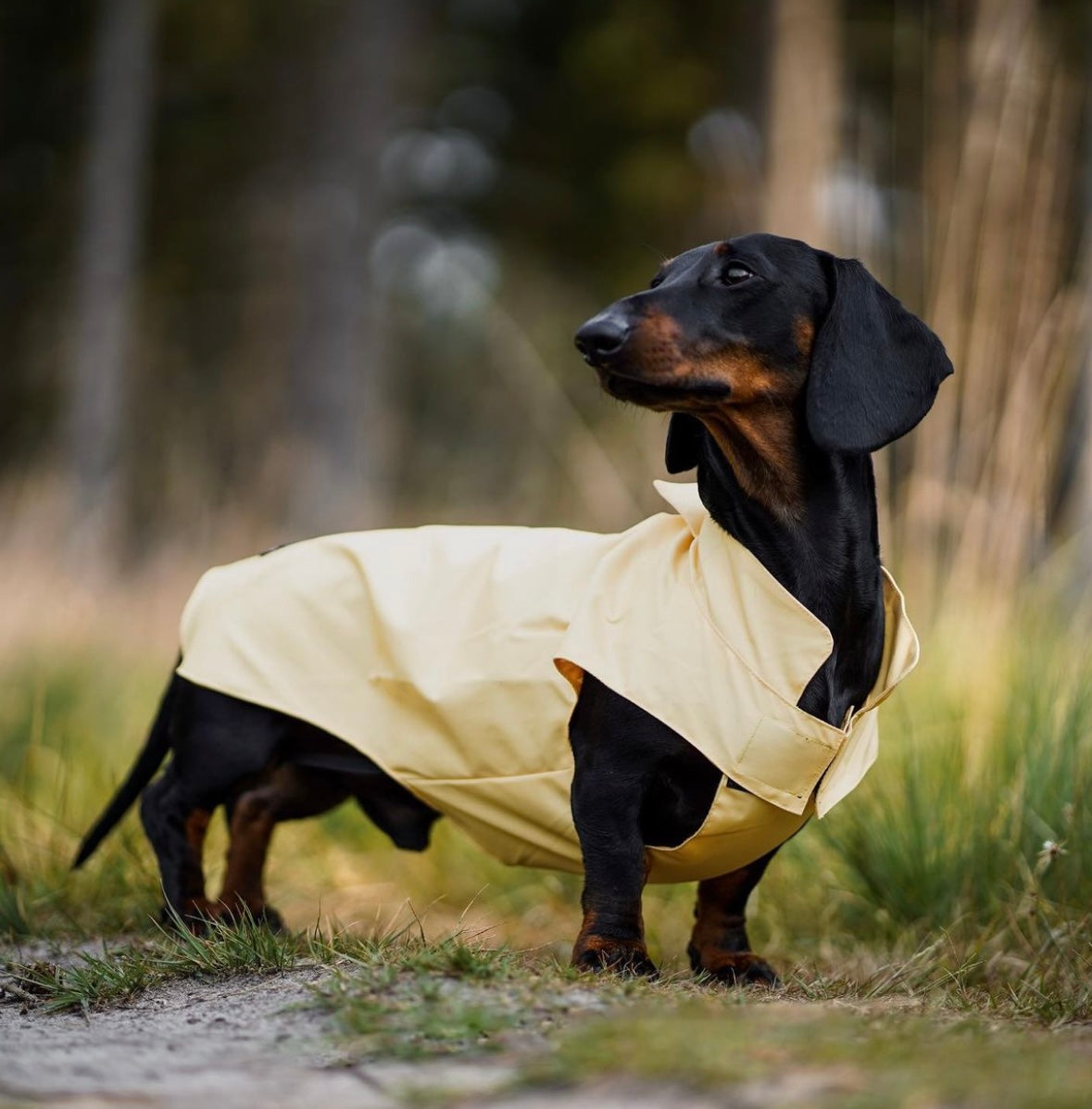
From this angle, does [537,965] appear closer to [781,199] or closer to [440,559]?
[440,559]

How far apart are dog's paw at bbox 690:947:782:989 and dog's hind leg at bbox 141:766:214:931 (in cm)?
114

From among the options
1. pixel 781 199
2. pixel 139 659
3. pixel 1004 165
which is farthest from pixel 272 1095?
pixel 781 199

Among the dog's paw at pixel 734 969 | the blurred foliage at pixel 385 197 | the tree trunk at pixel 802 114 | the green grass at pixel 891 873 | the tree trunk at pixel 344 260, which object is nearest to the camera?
the dog's paw at pixel 734 969

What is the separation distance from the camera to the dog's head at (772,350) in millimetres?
2629

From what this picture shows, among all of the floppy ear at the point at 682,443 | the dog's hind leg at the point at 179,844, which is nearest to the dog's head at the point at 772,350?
the floppy ear at the point at 682,443

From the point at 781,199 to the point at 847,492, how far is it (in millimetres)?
5090

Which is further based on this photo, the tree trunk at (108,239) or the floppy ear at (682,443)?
the tree trunk at (108,239)

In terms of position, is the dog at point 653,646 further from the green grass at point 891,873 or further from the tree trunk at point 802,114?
the tree trunk at point 802,114

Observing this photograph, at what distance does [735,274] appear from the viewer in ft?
9.29

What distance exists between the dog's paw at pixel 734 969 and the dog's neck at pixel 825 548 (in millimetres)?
604

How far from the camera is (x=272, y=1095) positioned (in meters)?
1.84

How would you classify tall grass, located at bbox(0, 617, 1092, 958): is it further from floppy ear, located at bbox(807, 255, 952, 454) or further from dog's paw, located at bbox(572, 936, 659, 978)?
floppy ear, located at bbox(807, 255, 952, 454)

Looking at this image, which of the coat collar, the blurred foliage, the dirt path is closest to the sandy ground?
the dirt path

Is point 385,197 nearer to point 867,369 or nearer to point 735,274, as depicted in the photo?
point 735,274
